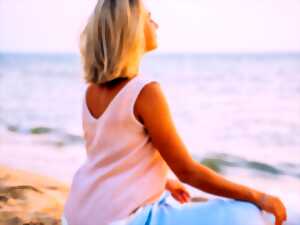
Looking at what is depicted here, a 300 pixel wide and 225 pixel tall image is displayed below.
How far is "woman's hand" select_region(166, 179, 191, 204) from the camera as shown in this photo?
193 centimetres

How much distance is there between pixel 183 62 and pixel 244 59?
122 inches

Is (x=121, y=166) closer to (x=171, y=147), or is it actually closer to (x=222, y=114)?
(x=171, y=147)

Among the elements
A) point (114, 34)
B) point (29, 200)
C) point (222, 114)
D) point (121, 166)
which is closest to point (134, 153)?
point (121, 166)

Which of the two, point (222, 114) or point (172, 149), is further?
point (222, 114)

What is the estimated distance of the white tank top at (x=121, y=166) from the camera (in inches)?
62.3

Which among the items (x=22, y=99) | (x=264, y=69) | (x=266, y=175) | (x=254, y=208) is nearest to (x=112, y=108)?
(x=254, y=208)

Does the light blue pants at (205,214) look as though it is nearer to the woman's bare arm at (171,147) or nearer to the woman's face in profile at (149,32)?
the woman's bare arm at (171,147)

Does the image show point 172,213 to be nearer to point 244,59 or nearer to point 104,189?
point 104,189

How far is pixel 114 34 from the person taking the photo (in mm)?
1570

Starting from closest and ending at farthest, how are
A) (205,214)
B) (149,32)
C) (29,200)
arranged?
(205,214) < (149,32) < (29,200)

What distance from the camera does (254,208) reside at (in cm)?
153

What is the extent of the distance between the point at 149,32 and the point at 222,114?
9.09 metres

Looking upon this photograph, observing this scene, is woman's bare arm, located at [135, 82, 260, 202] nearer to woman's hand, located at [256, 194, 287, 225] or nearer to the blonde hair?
woman's hand, located at [256, 194, 287, 225]

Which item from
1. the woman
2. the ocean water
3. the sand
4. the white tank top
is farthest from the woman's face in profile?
the sand
